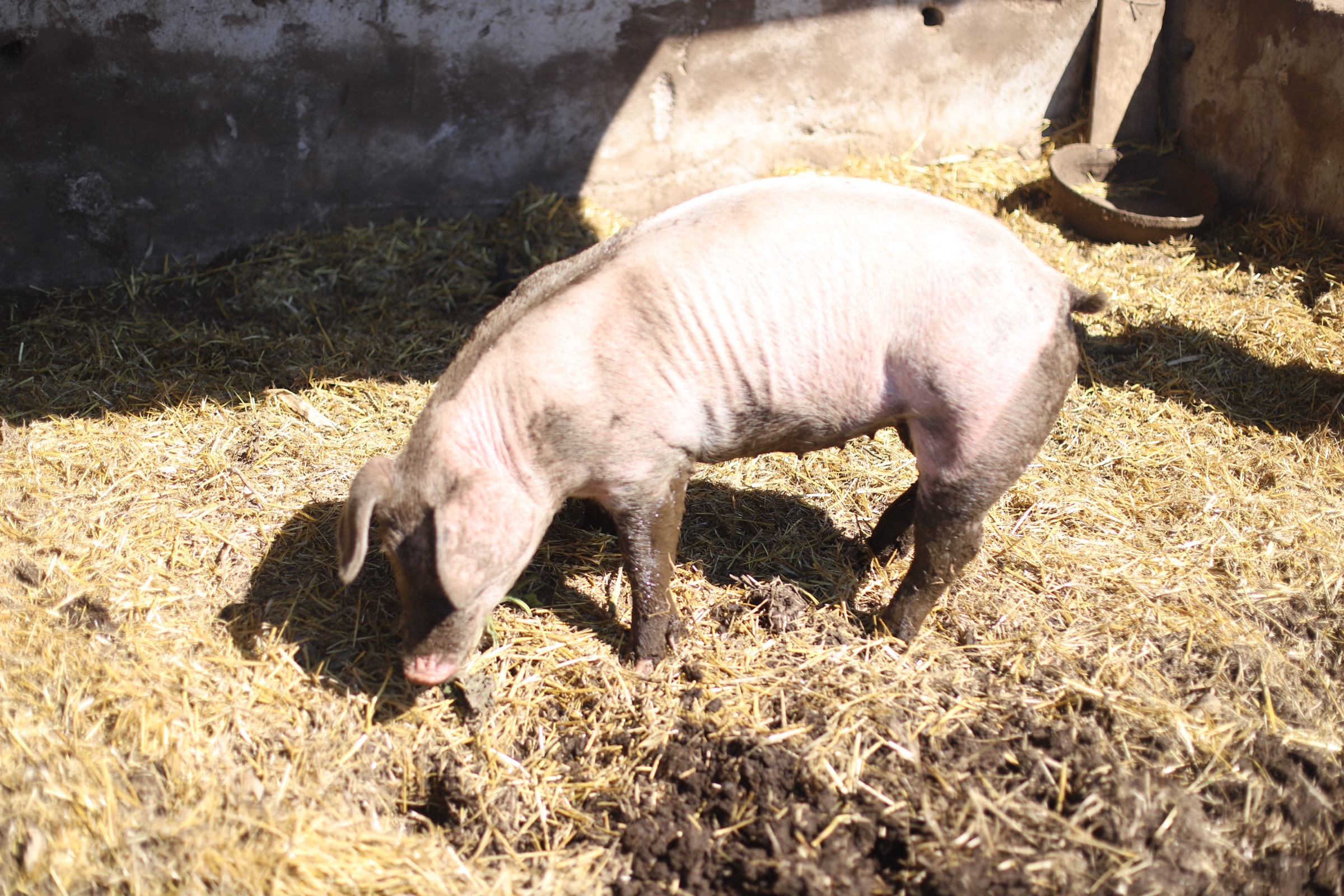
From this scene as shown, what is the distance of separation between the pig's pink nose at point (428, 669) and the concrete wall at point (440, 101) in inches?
167

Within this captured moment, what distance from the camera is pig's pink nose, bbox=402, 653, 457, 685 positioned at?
3.49 m

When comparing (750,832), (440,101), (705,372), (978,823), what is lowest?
(750,832)

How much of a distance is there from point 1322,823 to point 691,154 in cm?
594

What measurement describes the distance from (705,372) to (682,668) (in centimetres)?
127

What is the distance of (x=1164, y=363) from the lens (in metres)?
5.91

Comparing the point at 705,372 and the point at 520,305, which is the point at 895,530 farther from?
the point at 520,305

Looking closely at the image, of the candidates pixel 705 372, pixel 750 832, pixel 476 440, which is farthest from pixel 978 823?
pixel 476 440

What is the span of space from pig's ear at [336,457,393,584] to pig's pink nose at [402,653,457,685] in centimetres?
45

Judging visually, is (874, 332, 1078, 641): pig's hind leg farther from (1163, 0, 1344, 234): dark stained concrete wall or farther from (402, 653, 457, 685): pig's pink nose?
(1163, 0, 1344, 234): dark stained concrete wall

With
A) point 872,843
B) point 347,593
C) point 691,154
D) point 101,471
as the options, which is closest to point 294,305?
point 101,471

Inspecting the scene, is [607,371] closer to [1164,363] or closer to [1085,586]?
[1085,586]

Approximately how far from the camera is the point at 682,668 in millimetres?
3887

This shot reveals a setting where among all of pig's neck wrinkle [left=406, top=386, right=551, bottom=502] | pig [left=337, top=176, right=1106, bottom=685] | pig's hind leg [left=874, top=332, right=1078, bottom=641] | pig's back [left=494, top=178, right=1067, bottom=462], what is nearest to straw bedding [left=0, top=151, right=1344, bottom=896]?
pig's hind leg [left=874, top=332, right=1078, bottom=641]

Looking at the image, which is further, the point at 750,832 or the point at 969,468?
the point at 969,468
